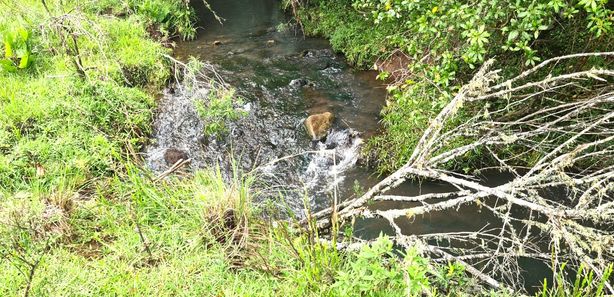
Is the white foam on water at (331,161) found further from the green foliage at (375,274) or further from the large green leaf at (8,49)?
the large green leaf at (8,49)

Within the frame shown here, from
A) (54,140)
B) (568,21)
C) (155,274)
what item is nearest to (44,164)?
(54,140)

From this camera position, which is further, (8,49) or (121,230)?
(8,49)

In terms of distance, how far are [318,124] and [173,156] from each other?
6.77ft

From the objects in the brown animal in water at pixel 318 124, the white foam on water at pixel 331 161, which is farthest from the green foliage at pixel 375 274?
the brown animal in water at pixel 318 124

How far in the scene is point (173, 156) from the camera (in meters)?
5.39


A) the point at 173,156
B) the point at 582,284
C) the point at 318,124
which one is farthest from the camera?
the point at 318,124

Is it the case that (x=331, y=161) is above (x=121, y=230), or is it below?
below

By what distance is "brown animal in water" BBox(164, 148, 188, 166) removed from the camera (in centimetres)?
531

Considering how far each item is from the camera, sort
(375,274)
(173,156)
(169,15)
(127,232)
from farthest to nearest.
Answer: (169,15)
(173,156)
(127,232)
(375,274)

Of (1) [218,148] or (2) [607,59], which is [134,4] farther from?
(2) [607,59]

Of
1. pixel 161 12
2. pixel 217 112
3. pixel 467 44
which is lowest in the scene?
pixel 217 112

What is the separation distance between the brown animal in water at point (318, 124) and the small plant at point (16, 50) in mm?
4000

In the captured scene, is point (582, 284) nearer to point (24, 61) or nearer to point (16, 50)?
point (24, 61)

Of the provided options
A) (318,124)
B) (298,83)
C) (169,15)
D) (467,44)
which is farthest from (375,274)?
(169,15)
